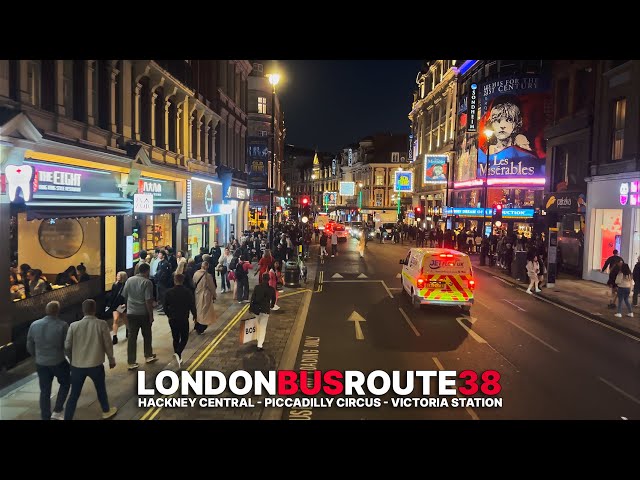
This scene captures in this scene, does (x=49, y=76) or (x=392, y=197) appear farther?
(x=392, y=197)

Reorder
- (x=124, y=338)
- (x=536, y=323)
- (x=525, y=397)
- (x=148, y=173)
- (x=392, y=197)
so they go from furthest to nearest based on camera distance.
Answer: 1. (x=392, y=197)
2. (x=148, y=173)
3. (x=536, y=323)
4. (x=124, y=338)
5. (x=525, y=397)

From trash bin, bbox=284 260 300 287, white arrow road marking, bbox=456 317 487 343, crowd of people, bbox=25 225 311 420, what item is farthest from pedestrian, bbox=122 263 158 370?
trash bin, bbox=284 260 300 287

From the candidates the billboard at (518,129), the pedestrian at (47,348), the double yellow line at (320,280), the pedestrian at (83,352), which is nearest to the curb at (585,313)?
the double yellow line at (320,280)

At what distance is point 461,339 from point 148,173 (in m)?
12.9

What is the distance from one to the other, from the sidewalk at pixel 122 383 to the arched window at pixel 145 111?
335 inches

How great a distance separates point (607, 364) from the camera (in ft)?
36.1

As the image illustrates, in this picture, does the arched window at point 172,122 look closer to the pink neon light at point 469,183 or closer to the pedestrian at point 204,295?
the pedestrian at point 204,295

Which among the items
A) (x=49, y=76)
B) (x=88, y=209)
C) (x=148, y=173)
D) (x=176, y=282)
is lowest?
(x=176, y=282)

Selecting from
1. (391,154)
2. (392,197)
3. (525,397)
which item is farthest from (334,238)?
(391,154)

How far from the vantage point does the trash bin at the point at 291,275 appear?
69.9 feet

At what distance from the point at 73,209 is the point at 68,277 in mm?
1733

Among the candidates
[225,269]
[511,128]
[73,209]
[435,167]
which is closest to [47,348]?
[73,209]

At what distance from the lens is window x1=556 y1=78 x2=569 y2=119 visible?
2883cm

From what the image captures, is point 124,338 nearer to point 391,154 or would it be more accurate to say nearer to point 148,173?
point 148,173
